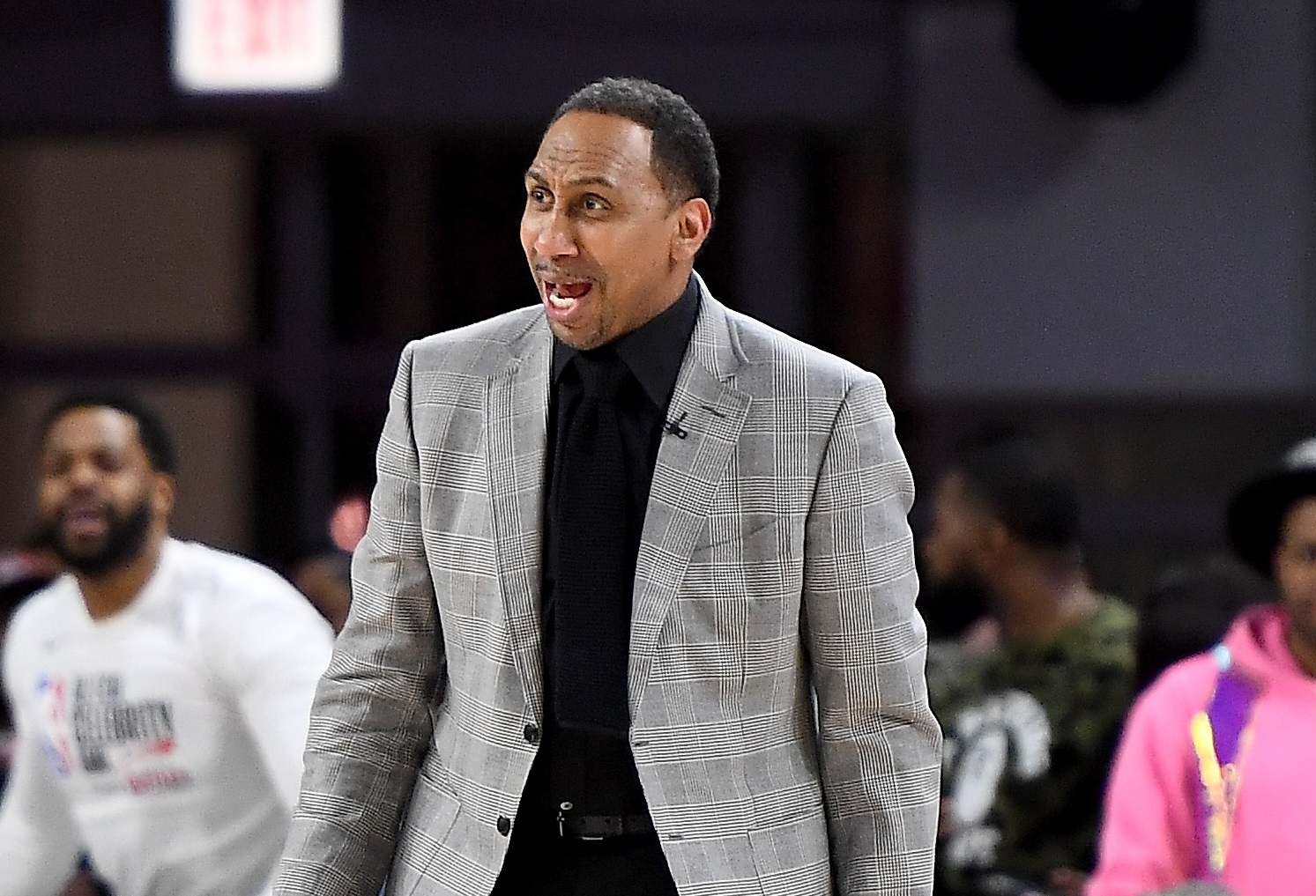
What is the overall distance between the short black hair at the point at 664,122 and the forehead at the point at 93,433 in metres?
2.18

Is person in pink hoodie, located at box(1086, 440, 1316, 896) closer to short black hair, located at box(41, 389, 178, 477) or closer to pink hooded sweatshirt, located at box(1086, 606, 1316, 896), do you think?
pink hooded sweatshirt, located at box(1086, 606, 1316, 896)

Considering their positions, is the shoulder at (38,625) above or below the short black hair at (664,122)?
below

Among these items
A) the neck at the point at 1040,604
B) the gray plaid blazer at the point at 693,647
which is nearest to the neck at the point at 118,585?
the gray plaid blazer at the point at 693,647

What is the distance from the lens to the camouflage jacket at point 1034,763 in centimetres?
504

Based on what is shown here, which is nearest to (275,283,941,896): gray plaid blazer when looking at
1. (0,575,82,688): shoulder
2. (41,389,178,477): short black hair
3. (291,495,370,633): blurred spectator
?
(0,575,82,688): shoulder

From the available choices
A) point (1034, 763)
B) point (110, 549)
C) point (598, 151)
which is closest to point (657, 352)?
point (598, 151)

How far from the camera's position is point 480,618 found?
2.51m

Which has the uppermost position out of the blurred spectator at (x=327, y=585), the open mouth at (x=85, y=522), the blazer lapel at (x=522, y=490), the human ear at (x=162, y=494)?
the blazer lapel at (x=522, y=490)

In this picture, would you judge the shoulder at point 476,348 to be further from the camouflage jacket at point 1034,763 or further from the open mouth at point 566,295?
the camouflage jacket at point 1034,763

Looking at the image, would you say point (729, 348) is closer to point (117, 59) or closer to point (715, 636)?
point (715, 636)

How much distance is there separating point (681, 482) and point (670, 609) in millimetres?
148

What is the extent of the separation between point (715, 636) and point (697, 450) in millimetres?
216

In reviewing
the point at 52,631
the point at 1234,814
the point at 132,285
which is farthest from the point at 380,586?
the point at 132,285

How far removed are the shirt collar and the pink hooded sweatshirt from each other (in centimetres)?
153
